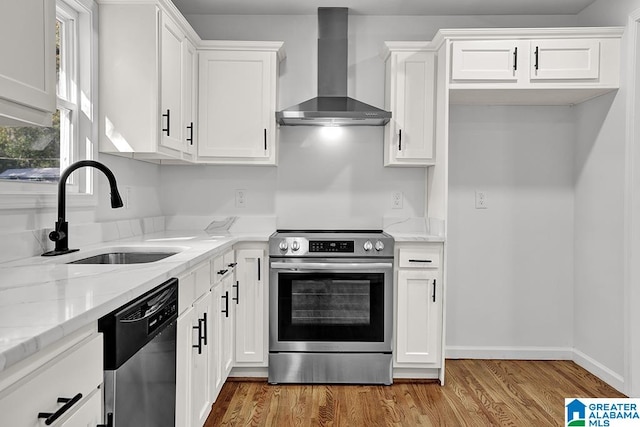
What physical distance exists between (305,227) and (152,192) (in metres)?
1.15

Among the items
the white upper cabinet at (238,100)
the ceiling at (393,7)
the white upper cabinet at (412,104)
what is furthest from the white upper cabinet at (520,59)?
the white upper cabinet at (238,100)

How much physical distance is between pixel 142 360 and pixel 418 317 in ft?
6.77

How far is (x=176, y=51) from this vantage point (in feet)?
9.64

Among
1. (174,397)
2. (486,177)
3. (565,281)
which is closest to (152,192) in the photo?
(174,397)

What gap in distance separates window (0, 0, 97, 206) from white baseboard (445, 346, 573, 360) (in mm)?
2785

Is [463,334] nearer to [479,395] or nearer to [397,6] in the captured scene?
[479,395]

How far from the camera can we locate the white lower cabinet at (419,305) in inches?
124

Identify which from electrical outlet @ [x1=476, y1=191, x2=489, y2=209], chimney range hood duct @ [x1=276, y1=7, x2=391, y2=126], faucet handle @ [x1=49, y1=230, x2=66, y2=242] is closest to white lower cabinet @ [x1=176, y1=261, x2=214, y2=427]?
faucet handle @ [x1=49, y1=230, x2=66, y2=242]

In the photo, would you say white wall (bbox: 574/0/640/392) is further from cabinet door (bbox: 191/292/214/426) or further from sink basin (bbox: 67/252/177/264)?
sink basin (bbox: 67/252/177/264)

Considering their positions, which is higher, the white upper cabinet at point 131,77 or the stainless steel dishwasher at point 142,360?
the white upper cabinet at point 131,77

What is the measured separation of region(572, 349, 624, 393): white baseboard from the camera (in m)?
3.07

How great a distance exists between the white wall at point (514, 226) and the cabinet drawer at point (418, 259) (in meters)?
0.59

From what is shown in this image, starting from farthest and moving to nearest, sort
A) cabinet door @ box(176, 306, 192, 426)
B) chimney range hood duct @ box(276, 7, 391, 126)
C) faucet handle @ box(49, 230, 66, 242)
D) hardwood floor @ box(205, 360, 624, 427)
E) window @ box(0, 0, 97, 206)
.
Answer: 1. chimney range hood duct @ box(276, 7, 391, 126)
2. hardwood floor @ box(205, 360, 624, 427)
3. window @ box(0, 0, 97, 206)
4. faucet handle @ box(49, 230, 66, 242)
5. cabinet door @ box(176, 306, 192, 426)

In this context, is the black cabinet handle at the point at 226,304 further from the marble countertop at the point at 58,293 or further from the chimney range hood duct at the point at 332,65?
the chimney range hood duct at the point at 332,65
